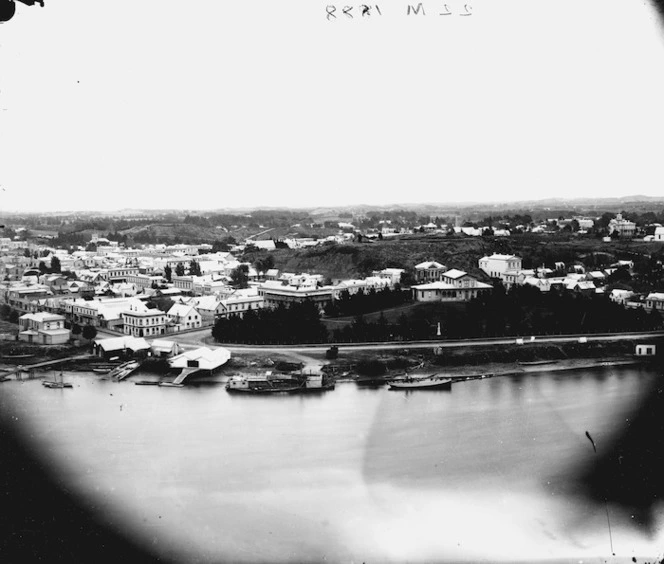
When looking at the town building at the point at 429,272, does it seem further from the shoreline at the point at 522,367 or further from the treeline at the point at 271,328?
the treeline at the point at 271,328

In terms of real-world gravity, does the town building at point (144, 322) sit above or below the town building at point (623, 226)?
below

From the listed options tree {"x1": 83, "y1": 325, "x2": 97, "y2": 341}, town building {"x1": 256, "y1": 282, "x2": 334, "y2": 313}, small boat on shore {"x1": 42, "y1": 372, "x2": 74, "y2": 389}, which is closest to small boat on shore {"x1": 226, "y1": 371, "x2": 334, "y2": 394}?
tree {"x1": 83, "y1": 325, "x2": 97, "y2": 341}

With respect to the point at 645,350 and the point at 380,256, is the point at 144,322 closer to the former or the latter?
the point at 645,350

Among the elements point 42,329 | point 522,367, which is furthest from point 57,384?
point 522,367

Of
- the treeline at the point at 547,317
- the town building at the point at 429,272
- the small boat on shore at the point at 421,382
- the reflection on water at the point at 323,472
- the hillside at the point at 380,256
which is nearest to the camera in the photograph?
the reflection on water at the point at 323,472

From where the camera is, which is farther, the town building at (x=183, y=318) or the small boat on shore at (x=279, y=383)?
the town building at (x=183, y=318)

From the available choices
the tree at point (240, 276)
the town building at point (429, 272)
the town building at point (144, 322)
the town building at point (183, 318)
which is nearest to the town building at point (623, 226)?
the town building at point (429, 272)
